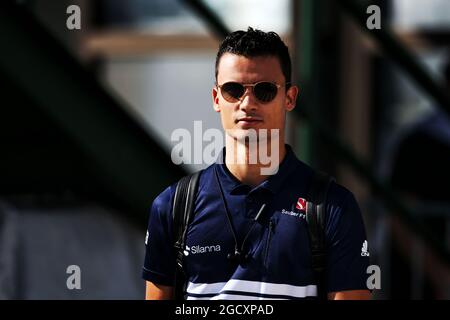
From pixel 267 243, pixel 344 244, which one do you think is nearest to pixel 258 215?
pixel 267 243

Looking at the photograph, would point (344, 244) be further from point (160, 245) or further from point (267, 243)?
A: point (160, 245)

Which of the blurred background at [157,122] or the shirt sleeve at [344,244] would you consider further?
the blurred background at [157,122]

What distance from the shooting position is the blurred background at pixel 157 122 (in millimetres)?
3463

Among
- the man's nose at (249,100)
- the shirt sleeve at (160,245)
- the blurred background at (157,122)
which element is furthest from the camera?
the blurred background at (157,122)

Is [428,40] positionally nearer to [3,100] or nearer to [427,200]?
[427,200]

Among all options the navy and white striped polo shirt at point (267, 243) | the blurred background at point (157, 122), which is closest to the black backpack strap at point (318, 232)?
the navy and white striped polo shirt at point (267, 243)

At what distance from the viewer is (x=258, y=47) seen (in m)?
1.53

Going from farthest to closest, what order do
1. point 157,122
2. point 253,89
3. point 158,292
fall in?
1. point 157,122
2. point 158,292
3. point 253,89

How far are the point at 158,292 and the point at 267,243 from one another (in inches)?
9.1

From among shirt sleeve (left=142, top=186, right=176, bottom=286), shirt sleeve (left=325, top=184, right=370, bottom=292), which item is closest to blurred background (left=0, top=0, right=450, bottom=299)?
shirt sleeve (left=142, top=186, right=176, bottom=286)

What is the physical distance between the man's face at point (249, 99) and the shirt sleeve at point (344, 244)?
175 millimetres

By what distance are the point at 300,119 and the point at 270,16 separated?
3139mm

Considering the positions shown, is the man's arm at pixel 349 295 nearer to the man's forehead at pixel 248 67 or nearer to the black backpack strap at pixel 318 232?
the black backpack strap at pixel 318 232

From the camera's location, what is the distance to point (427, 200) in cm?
575
